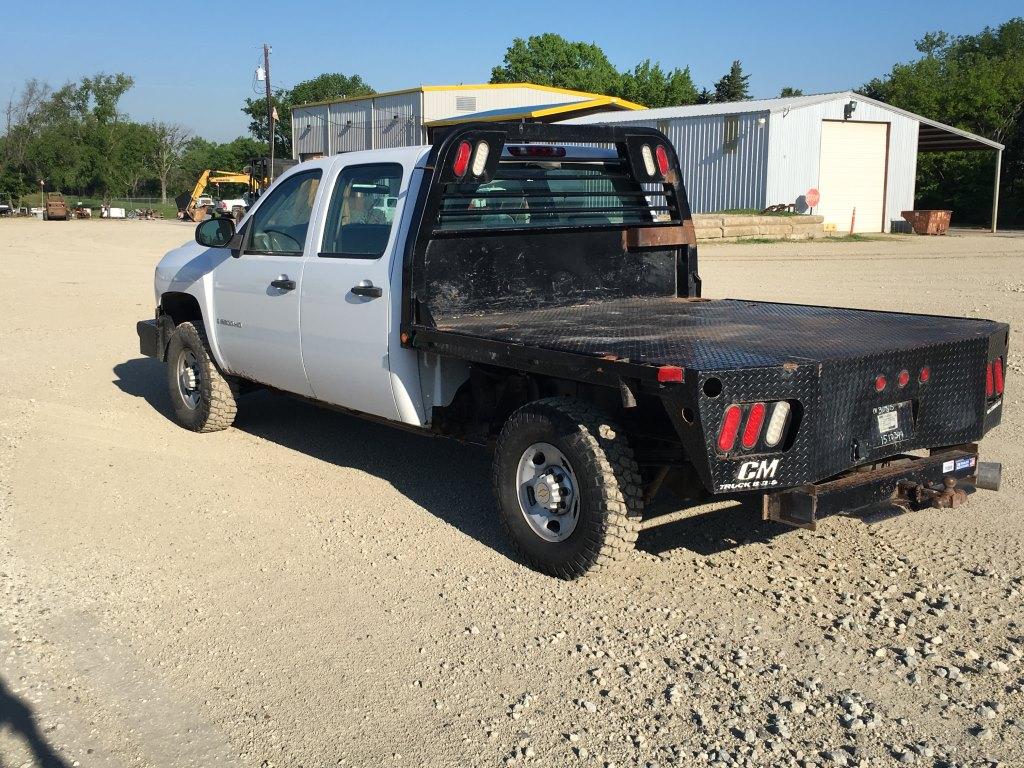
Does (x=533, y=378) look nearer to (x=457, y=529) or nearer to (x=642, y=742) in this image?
(x=457, y=529)

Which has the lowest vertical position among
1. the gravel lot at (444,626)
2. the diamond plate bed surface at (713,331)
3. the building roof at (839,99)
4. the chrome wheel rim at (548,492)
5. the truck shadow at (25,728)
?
the truck shadow at (25,728)

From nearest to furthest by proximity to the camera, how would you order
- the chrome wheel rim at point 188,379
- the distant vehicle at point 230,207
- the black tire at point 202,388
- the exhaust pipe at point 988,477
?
the exhaust pipe at point 988,477 → the black tire at point 202,388 → the chrome wheel rim at point 188,379 → the distant vehicle at point 230,207

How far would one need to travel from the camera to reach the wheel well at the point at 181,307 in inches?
327

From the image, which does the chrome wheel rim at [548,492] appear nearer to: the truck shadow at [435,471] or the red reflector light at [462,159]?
the truck shadow at [435,471]

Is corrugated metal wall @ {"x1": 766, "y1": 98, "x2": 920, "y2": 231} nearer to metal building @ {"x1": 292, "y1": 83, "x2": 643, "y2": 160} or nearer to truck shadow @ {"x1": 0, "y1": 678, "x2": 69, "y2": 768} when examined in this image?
metal building @ {"x1": 292, "y1": 83, "x2": 643, "y2": 160}

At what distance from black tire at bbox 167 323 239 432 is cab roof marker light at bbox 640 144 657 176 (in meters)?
3.50

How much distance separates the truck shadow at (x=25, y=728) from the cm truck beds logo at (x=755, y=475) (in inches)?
105

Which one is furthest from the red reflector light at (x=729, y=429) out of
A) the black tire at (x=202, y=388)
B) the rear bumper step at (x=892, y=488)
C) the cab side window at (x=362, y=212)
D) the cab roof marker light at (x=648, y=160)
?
the black tire at (x=202, y=388)

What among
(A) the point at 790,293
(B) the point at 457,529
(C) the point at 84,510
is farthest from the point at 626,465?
(A) the point at 790,293

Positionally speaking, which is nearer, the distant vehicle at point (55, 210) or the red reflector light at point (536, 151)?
the red reflector light at point (536, 151)

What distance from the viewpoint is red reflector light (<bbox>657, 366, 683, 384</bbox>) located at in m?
4.34

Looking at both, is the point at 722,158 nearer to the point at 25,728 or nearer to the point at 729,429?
the point at 729,429

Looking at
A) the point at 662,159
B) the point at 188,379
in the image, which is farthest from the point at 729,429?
the point at 188,379

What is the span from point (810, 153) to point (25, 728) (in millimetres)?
34944
